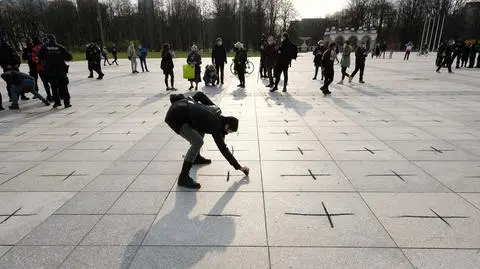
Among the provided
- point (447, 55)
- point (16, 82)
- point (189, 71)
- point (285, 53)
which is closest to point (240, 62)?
point (189, 71)

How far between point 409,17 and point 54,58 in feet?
252

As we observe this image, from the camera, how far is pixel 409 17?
227 feet

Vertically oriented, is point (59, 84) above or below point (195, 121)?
below

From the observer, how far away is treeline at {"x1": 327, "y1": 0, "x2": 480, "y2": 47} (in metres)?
66.1

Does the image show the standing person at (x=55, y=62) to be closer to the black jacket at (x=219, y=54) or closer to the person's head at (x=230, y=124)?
the black jacket at (x=219, y=54)

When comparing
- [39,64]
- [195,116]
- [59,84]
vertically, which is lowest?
[59,84]

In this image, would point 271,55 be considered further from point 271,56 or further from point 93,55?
point 93,55

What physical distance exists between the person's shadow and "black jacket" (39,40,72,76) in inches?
284

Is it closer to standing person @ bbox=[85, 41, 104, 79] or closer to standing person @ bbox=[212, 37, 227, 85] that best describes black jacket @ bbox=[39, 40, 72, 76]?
standing person @ bbox=[212, 37, 227, 85]

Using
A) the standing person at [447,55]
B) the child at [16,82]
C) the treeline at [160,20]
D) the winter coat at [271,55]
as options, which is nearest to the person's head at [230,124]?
the child at [16,82]

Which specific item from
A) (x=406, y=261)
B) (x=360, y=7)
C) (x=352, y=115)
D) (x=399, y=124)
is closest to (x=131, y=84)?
(x=352, y=115)

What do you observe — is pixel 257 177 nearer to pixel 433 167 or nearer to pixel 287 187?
pixel 287 187

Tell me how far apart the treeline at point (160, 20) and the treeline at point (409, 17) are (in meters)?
18.1

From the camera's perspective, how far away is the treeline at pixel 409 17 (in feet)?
217
